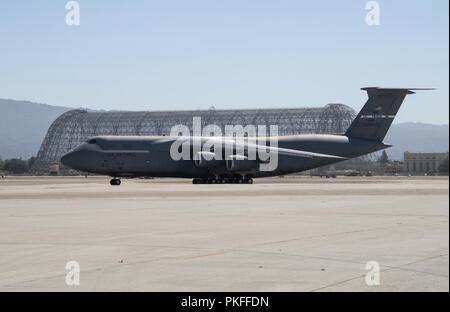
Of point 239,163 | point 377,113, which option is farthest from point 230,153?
point 377,113

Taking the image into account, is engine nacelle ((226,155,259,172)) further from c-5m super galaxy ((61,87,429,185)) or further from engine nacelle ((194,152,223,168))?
engine nacelle ((194,152,223,168))

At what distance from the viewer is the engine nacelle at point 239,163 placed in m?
85.9

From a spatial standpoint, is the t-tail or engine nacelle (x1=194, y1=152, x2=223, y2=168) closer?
engine nacelle (x1=194, y1=152, x2=223, y2=168)

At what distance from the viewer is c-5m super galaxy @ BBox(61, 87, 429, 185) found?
274ft

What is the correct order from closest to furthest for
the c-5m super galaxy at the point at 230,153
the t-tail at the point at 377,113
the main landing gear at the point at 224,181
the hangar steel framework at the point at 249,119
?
the c-5m super galaxy at the point at 230,153
the main landing gear at the point at 224,181
the t-tail at the point at 377,113
the hangar steel framework at the point at 249,119

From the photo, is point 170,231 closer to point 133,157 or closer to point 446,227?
point 446,227

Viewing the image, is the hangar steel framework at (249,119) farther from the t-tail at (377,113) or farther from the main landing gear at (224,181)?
the main landing gear at (224,181)

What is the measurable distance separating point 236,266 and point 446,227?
32.8ft

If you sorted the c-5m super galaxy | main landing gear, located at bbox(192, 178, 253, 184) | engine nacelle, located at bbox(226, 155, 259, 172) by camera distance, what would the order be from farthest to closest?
engine nacelle, located at bbox(226, 155, 259, 172)
main landing gear, located at bbox(192, 178, 253, 184)
the c-5m super galaxy

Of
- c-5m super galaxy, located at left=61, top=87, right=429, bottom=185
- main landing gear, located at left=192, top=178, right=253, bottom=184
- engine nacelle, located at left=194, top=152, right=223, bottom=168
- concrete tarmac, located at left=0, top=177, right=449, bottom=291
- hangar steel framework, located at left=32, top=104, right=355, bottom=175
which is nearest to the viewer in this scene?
concrete tarmac, located at left=0, top=177, right=449, bottom=291

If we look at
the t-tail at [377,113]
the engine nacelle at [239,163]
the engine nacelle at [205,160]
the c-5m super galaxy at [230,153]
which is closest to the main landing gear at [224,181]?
the c-5m super galaxy at [230,153]

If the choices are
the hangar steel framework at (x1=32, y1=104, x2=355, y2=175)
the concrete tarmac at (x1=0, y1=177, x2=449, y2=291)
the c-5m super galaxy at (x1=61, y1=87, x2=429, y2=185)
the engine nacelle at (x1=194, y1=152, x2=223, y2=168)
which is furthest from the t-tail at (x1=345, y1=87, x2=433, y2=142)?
the hangar steel framework at (x1=32, y1=104, x2=355, y2=175)

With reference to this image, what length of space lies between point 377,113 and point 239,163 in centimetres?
1789

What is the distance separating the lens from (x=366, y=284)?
11031mm
